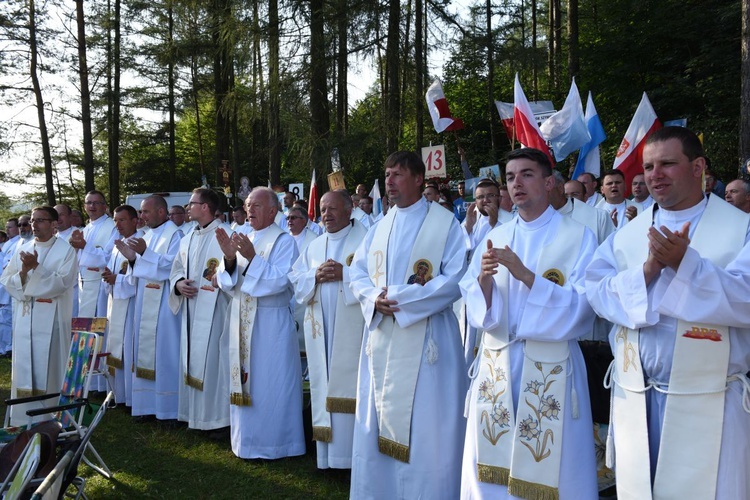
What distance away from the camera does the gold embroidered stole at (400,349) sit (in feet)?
14.9

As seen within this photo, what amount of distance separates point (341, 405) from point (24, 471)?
7.91 ft

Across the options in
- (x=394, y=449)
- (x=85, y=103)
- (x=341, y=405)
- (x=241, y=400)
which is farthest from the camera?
(x=85, y=103)

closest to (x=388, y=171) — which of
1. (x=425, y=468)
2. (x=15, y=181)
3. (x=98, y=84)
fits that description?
(x=425, y=468)

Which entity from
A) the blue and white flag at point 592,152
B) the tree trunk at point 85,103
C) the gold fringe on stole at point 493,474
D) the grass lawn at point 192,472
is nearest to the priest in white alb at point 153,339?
the grass lawn at point 192,472

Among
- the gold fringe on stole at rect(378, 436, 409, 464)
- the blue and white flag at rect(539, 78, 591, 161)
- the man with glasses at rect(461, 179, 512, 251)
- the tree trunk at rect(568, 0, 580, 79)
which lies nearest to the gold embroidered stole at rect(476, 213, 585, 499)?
the gold fringe on stole at rect(378, 436, 409, 464)

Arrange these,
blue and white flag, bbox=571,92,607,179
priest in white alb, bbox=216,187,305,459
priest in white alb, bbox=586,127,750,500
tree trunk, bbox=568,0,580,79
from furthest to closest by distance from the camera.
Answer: tree trunk, bbox=568,0,580,79, blue and white flag, bbox=571,92,607,179, priest in white alb, bbox=216,187,305,459, priest in white alb, bbox=586,127,750,500

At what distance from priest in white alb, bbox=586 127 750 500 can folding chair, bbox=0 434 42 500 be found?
325cm

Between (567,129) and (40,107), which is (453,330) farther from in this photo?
(40,107)

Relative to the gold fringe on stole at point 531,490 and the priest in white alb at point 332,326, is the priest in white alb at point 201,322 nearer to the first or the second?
the priest in white alb at point 332,326

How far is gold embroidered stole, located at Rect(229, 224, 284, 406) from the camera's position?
6203 mm

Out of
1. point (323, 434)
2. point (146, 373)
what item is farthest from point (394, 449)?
point (146, 373)

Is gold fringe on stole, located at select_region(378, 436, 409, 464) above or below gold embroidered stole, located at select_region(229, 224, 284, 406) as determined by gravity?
below

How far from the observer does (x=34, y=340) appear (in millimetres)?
7051

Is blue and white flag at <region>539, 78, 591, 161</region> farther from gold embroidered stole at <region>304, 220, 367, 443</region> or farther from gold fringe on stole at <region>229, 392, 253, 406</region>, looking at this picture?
gold fringe on stole at <region>229, 392, 253, 406</region>
